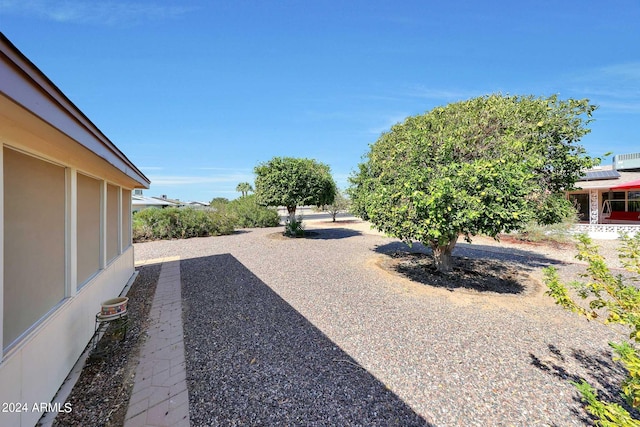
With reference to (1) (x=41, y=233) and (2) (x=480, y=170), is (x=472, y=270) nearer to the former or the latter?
(2) (x=480, y=170)

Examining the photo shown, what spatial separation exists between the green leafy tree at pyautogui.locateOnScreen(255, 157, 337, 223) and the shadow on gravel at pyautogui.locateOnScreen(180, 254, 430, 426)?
8.72 meters

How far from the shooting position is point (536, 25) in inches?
297

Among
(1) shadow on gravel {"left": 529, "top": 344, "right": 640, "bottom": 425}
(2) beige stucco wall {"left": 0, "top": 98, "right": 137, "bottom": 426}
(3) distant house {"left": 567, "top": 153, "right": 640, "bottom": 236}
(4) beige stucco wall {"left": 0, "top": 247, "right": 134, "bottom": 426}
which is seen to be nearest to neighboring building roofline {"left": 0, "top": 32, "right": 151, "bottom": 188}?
(2) beige stucco wall {"left": 0, "top": 98, "right": 137, "bottom": 426}

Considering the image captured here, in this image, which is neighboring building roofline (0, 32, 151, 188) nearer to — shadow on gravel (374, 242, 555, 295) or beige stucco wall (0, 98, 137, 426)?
beige stucco wall (0, 98, 137, 426)

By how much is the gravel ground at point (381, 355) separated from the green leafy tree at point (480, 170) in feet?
5.54

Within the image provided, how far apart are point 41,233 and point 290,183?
10647mm

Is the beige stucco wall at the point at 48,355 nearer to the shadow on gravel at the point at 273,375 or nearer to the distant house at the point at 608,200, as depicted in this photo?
the shadow on gravel at the point at 273,375

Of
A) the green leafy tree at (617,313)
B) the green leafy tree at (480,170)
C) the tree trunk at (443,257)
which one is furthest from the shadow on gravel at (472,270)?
Answer: the green leafy tree at (617,313)

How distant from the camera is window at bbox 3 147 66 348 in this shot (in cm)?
219

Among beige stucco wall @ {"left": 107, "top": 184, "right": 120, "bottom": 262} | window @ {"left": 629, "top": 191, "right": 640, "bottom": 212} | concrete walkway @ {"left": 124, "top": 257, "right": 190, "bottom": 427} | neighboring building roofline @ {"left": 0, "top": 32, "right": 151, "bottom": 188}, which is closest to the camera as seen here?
neighboring building roofline @ {"left": 0, "top": 32, "right": 151, "bottom": 188}

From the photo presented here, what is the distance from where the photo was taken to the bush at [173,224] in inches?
541

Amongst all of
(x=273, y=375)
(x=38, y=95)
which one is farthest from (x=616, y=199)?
(x=38, y=95)

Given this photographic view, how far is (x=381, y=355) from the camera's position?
340cm

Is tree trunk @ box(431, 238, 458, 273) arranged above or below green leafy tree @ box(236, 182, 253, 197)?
below
